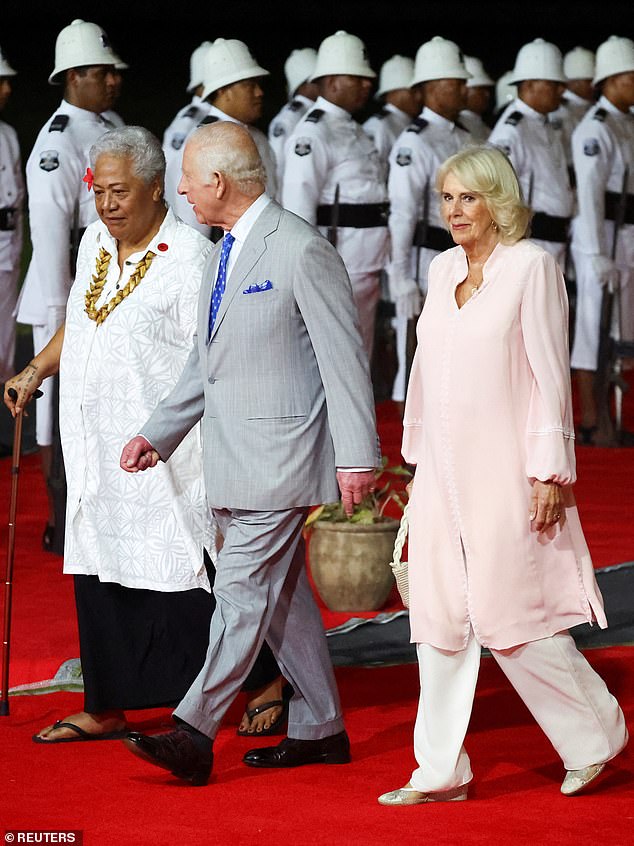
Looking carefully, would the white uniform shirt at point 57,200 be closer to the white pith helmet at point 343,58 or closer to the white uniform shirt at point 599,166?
the white pith helmet at point 343,58

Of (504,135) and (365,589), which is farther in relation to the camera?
(504,135)

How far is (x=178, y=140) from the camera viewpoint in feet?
28.0

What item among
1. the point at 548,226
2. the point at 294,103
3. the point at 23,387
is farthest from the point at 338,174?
the point at 23,387

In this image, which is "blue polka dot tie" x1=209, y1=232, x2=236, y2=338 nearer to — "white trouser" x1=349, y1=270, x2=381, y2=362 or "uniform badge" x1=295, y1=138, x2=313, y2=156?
"uniform badge" x1=295, y1=138, x2=313, y2=156

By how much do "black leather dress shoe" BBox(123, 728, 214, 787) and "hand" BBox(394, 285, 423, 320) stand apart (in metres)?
4.92

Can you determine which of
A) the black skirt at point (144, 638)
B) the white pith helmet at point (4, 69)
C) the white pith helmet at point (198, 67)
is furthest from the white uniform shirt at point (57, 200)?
the white pith helmet at point (198, 67)

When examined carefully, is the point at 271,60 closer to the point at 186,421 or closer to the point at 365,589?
the point at 365,589

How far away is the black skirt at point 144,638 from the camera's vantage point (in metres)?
4.25

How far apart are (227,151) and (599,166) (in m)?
5.35

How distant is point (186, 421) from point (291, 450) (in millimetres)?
332

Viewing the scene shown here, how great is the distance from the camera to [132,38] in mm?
13508

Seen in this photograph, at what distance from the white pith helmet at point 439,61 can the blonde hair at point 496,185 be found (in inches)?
215

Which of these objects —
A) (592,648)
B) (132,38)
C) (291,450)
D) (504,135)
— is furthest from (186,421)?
(132,38)

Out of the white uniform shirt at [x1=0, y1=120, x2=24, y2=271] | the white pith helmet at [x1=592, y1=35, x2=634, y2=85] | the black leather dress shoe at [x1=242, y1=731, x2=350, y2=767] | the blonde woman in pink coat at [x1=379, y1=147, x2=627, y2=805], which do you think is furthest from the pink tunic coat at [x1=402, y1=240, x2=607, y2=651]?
the white pith helmet at [x1=592, y1=35, x2=634, y2=85]
